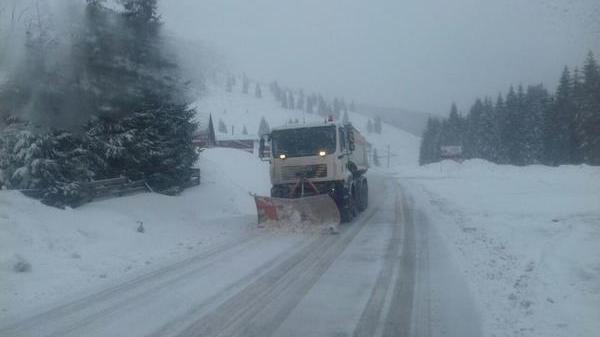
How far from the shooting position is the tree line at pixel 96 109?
43.9 feet

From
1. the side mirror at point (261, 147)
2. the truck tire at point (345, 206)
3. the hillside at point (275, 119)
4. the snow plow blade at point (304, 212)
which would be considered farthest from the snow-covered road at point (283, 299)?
the hillside at point (275, 119)

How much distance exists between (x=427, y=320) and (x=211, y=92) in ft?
52.3

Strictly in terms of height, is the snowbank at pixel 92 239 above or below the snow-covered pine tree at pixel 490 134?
below

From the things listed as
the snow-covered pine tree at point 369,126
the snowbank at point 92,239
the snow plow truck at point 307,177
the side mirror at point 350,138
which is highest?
the snow-covered pine tree at point 369,126

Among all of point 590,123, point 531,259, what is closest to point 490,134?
point 590,123

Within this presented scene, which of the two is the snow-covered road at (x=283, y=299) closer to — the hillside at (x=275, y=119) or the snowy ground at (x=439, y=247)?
the snowy ground at (x=439, y=247)

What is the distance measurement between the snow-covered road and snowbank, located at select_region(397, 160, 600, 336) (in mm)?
448

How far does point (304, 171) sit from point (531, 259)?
7862 mm

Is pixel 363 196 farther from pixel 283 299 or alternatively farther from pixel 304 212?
pixel 283 299

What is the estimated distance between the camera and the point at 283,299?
7676mm

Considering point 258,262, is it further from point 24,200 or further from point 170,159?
point 170,159

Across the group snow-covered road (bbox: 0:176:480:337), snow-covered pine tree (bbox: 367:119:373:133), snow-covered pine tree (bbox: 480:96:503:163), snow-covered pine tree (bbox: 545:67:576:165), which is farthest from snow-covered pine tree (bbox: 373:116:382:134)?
snow-covered road (bbox: 0:176:480:337)

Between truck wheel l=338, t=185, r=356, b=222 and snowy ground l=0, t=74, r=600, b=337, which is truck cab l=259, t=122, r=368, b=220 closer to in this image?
truck wheel l=338, t=185, r=356, b=222

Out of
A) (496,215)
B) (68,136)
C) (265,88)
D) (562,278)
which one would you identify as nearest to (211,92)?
(68,136)
